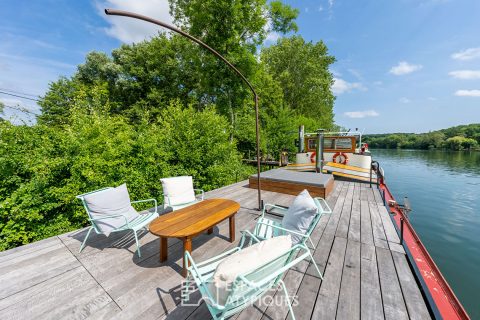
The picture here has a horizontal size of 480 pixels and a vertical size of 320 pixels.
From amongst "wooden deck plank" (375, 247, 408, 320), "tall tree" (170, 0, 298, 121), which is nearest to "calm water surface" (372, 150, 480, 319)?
"wooden deck plank" (375, 247, 408, 320)

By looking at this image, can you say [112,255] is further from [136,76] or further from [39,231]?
[136,76]

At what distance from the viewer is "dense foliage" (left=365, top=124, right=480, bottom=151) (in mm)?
36062

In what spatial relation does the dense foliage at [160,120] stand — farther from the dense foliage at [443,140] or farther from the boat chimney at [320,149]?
the dense foliage at [443,140]

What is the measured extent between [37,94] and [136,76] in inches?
374

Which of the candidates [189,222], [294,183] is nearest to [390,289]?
[189,222]

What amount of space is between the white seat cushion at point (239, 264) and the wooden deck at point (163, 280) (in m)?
0.78

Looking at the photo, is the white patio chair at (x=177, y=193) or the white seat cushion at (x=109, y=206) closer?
the white seat cushion at (x=109, y=206)

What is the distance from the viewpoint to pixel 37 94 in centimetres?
1642

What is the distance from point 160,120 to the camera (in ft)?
20.3

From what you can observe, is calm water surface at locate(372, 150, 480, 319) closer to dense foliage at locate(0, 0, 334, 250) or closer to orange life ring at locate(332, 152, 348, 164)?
orange life ring at locate(332, 152, 348, 164)

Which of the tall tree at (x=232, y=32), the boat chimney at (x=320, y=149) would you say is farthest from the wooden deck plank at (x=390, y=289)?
the tall tree at (x=232, y=32)

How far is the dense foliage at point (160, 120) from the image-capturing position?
3.46 m

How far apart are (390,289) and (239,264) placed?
1.95 meters

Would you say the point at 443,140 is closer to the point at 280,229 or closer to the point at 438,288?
the point at 438,288
